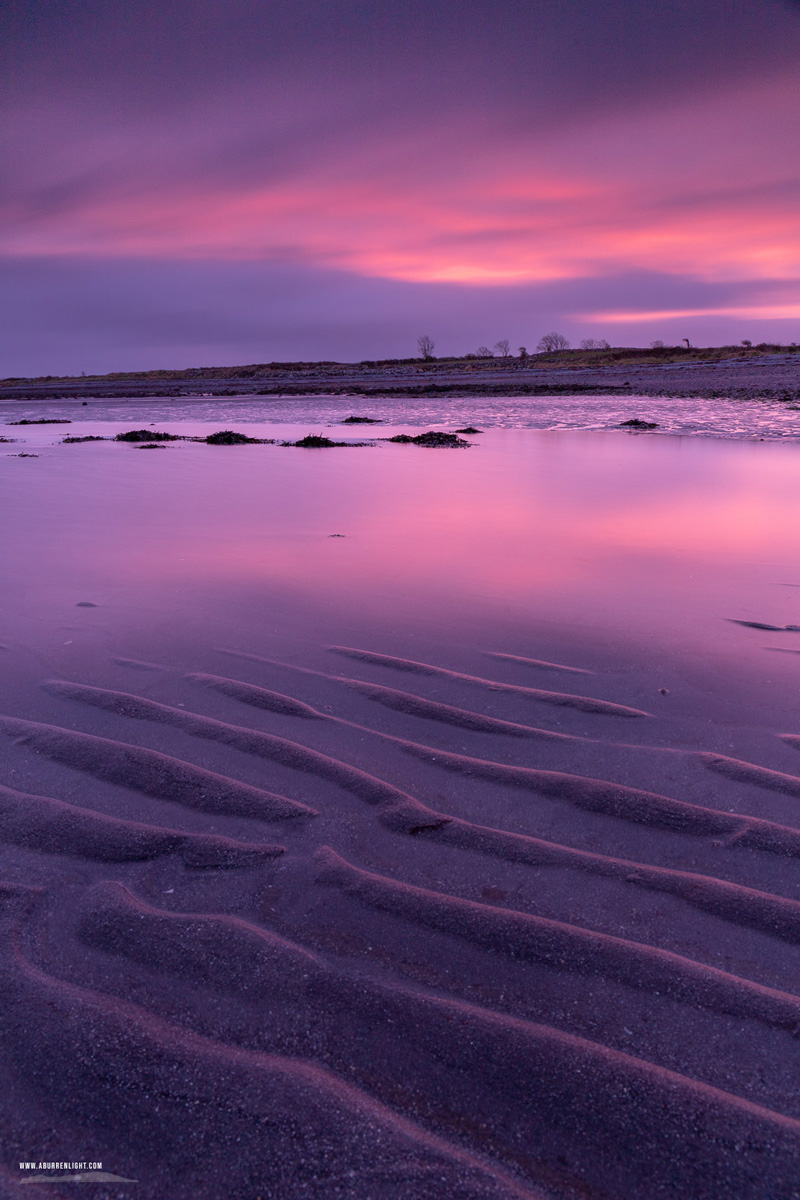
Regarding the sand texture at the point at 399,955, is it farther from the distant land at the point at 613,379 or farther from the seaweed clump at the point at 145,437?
the distant land at the point at 613,379

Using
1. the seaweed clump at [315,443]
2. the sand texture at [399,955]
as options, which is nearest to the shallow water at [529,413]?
the seaweed clump at [315,443]

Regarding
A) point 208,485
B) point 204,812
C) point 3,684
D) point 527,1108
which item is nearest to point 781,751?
point 527,1108

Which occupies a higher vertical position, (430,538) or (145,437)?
(145,437)

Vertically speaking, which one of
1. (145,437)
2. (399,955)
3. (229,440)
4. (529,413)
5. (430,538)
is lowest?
(399,955)

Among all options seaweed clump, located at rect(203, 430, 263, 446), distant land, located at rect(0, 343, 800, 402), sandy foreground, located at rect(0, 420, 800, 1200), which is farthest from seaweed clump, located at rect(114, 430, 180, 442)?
distant land, located at rect(0, 343, 800, 402)

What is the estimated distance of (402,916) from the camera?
2.19 m

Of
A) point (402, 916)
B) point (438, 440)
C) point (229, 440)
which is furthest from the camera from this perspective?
point (229, 440)

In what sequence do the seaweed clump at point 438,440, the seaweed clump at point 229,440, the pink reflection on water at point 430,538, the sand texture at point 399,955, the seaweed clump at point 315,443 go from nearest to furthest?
the sand texture at point 399,955
the pink reflection on water at point 430,538
the seaweed clump at point 315,443
the seaweed clump at point 438,440
the seaweed clump at point 229,440

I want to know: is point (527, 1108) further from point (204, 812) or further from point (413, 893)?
point (204, 812)

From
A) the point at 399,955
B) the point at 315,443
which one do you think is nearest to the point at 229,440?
the point at 315,443

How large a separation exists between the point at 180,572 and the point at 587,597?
325 cm

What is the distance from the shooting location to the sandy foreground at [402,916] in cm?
154

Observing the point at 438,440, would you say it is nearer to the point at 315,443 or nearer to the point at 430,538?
the point at 315,443

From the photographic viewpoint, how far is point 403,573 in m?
5.65
